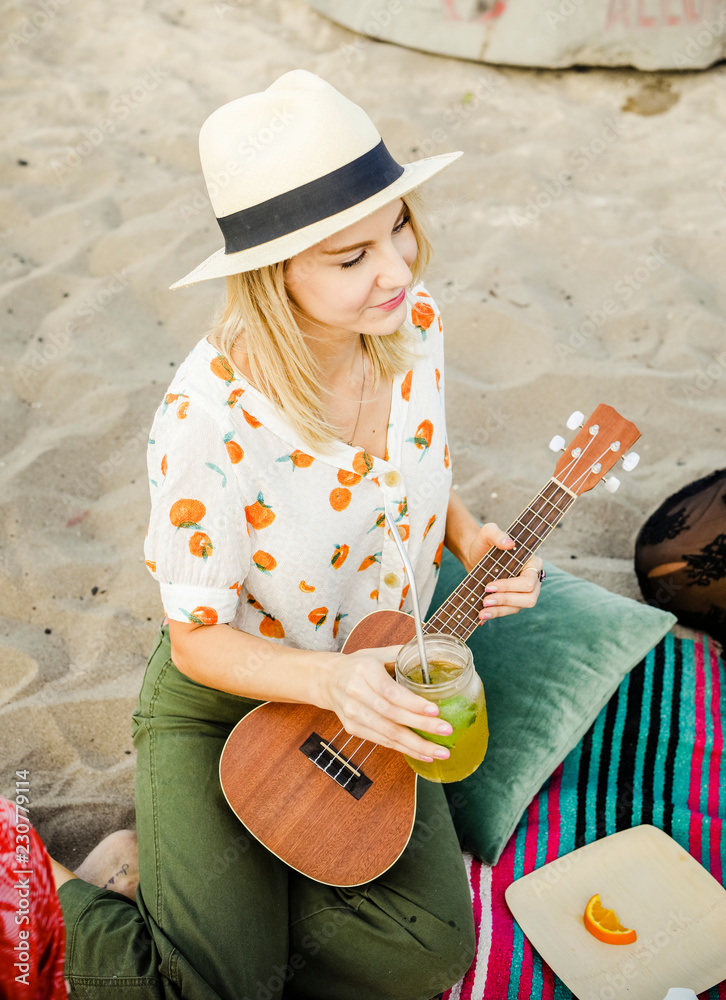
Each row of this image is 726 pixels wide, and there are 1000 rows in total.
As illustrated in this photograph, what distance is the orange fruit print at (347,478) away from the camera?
1.60 metres

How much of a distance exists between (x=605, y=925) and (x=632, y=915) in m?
0.07

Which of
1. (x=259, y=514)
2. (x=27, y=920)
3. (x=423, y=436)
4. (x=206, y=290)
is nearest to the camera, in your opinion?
(x=27, y=920)

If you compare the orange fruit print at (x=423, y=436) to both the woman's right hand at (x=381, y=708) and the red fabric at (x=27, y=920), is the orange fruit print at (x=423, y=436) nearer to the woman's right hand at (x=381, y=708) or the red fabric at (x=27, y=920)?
the woman's right hand at (x=381, y=708)

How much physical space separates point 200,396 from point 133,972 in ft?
3.58

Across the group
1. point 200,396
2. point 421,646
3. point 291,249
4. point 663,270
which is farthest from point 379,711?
point 663,270

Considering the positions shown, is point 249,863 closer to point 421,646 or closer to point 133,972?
point 133,972

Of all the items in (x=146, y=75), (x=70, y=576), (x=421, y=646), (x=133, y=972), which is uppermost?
(x=421, y=646)

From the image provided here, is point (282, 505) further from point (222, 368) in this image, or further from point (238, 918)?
point (238, 918)

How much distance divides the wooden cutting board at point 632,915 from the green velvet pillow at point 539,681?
0.51 feet

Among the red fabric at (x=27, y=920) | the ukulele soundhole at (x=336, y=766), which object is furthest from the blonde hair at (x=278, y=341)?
the red fabric at (x=27, y=920)

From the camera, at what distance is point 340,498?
1.61 meters

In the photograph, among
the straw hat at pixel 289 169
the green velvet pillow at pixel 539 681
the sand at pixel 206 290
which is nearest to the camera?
the straw hat at pixel 289 169

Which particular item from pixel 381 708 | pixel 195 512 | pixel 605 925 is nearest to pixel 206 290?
pixel 195 512

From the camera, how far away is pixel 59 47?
16.1 ft
